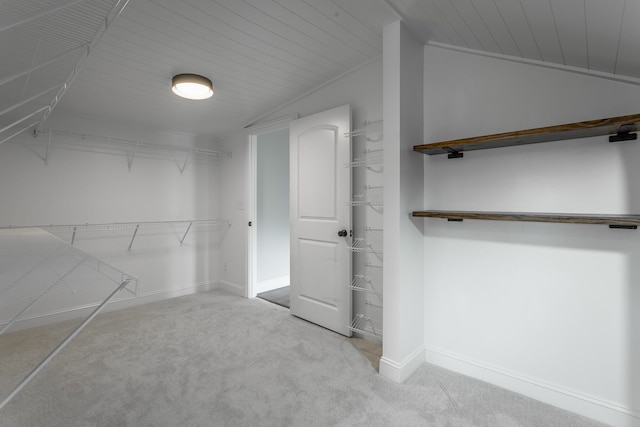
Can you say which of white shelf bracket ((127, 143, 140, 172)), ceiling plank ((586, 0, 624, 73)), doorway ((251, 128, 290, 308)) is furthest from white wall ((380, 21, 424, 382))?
white shelf bracket ((127, 143, 140, 172))

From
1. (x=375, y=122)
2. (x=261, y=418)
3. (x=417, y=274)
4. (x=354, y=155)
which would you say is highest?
(x=375, y=122)

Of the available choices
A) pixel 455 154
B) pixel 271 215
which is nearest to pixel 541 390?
pixel 455 154

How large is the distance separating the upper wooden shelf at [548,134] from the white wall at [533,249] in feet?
0.31

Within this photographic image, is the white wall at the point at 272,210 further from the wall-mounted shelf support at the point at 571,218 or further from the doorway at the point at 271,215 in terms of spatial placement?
the wall-mounted shelf support at the point at 571,218

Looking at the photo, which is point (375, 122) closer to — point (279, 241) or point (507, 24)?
point (507, 24)

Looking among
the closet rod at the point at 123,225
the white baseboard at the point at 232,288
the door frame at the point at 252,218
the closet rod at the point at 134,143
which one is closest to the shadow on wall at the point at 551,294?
the door frame at the point at 252,218

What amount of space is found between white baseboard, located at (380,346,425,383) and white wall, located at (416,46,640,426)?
212 millimetres

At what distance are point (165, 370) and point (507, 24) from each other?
2886mm

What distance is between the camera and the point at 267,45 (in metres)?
2.26

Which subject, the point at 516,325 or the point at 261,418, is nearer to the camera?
the point at 261,418

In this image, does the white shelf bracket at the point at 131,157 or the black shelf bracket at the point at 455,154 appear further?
the white shelf bracket at the point at 131,157

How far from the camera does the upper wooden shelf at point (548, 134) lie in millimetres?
1406

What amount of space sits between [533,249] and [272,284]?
3076 millimetres

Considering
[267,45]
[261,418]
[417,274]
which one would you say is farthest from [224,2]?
[261,418]
